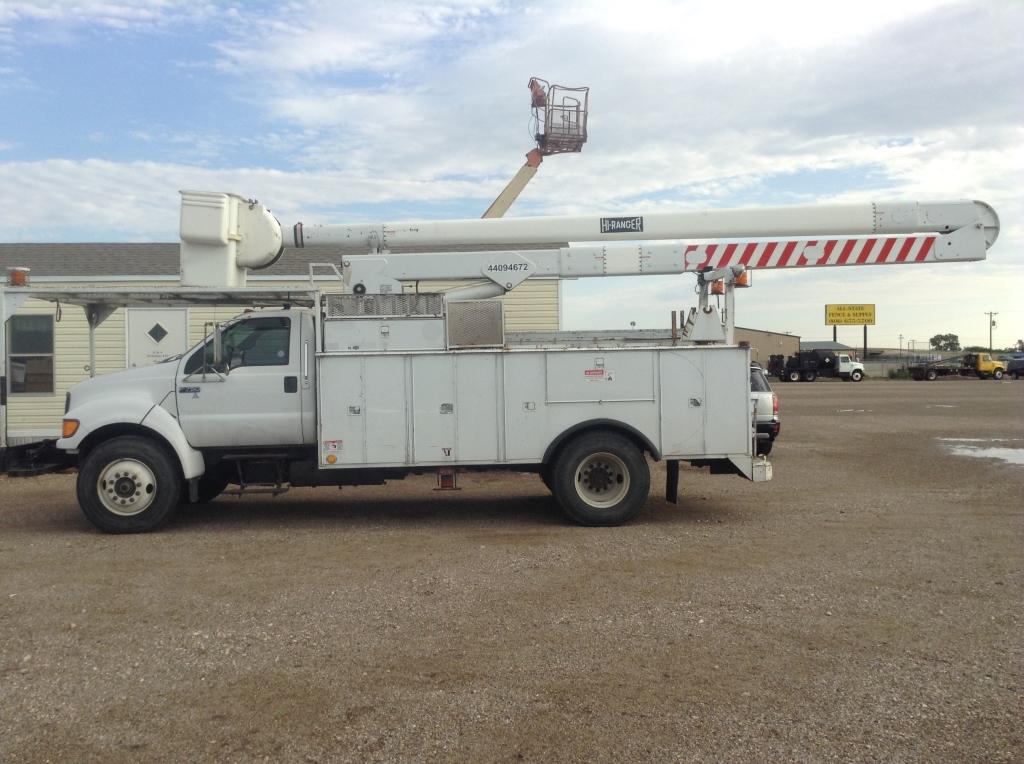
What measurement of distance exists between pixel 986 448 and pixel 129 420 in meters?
14.4

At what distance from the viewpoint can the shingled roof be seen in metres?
17.3

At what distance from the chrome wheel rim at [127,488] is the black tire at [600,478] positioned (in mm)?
3950

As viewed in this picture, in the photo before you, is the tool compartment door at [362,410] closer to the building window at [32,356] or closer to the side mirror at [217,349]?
the side mirror at [217,349]

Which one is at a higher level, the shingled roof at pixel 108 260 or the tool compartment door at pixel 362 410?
the shingled roof at pixel 108 260

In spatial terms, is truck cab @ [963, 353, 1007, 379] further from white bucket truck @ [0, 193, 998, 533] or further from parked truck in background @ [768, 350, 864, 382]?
white bucket truck @ [0, 193, 998, 533]

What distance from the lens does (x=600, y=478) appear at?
29.8 feet

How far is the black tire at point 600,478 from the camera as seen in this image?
8953mm

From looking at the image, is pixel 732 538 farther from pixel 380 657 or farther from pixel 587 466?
pixel 380 657

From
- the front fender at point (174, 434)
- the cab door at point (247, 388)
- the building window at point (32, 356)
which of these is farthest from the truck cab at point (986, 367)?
the front fender at point (174, 434)

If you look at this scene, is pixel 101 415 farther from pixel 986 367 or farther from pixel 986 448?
pixel 986 367

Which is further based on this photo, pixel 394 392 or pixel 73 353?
pixel 73 353

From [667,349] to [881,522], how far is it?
2.77m

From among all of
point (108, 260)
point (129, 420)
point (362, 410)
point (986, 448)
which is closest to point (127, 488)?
point (129, 420)

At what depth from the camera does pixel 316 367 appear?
29.2ft
